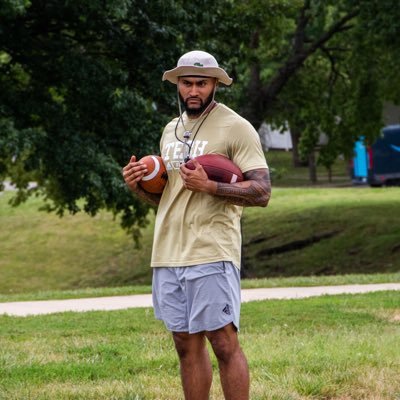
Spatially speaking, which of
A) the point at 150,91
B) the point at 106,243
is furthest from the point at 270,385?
the point at 106,243

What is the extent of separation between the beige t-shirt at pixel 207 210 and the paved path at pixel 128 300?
20.5 ft

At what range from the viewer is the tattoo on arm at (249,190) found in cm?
504

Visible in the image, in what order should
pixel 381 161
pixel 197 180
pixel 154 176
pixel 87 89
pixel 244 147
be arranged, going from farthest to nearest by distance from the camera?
pixel 381 161 → pixel 87 89 → pixel 154 176 → pixel 244 147 → pixel 197 180

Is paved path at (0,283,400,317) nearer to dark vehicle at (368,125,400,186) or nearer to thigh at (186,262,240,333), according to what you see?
thigh at (186,262,240,333)

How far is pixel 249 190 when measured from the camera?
5074mm

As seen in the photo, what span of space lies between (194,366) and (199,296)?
41 cm

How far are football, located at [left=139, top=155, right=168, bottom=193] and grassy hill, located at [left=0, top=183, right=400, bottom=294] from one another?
18.7 m

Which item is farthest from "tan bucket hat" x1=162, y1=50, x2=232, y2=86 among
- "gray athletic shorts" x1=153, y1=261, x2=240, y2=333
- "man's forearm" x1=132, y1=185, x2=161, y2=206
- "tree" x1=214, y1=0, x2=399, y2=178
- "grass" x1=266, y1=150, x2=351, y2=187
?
"grass" x1=266, y1=150, x2=351, y2=187

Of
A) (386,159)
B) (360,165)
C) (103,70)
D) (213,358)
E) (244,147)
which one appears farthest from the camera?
(360,165)

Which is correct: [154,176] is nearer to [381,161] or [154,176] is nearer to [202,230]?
[202,230]

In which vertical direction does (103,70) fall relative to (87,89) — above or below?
above

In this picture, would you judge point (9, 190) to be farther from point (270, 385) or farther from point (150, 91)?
point (270, 385)

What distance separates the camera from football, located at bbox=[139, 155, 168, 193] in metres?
5.27

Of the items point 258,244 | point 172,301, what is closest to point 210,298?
point 172,301
